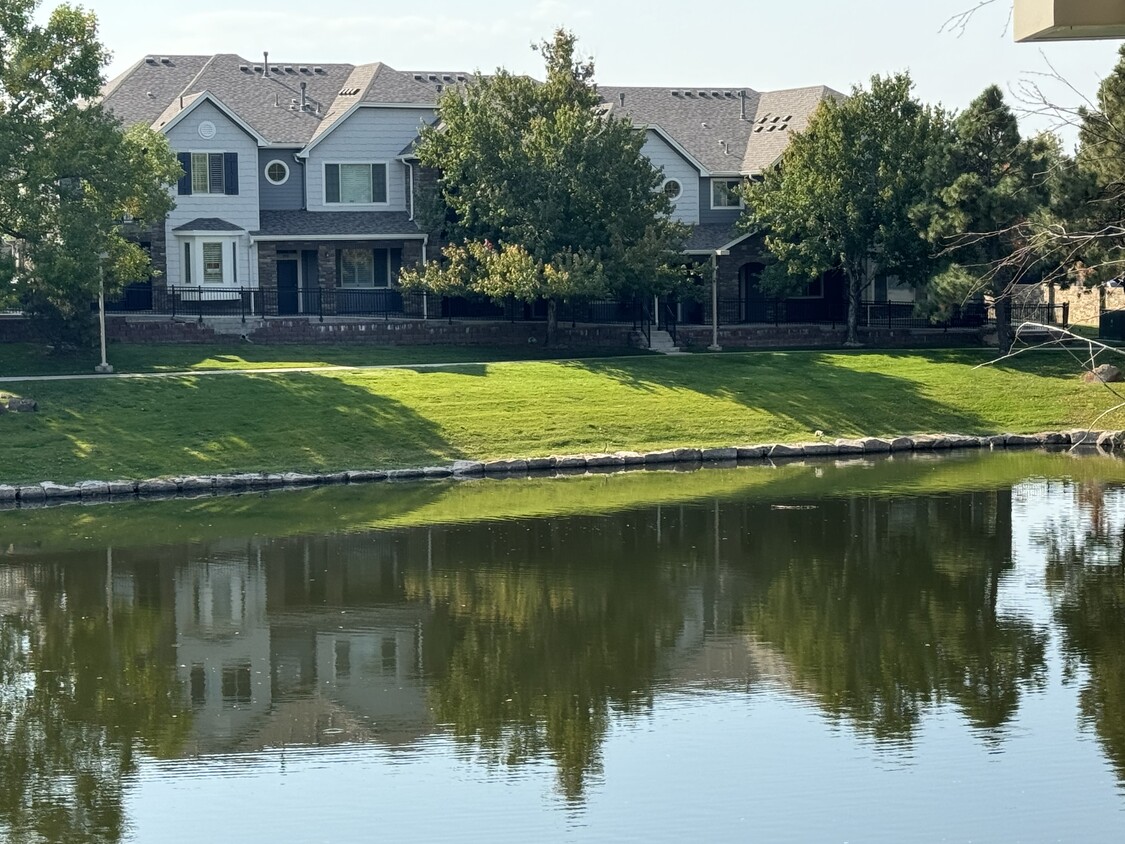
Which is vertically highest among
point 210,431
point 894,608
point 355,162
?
point 355,162

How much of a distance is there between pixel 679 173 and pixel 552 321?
27.3 feet

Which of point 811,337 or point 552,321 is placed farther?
point 811,337

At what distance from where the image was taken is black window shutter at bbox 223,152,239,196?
2120 inches

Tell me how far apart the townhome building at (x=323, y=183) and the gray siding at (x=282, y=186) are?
43mm

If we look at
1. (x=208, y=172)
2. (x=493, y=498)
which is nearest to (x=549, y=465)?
(x=493, y=498)

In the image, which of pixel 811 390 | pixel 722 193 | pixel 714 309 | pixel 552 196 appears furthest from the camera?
pixel 722 193

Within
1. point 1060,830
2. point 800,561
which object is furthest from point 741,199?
point 1060,830

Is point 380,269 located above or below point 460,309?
above

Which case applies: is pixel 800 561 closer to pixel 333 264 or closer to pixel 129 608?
pixel 129 608

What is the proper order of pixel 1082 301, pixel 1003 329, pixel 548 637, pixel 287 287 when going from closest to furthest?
pixel 548 637 < pixel 1003 329 < pixel 287 287 < pixel 1082 301

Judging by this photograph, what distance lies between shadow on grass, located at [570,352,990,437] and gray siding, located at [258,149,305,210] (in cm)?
1366

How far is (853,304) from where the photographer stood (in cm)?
5300

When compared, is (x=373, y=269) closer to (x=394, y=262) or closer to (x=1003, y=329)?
(x=394, y=262)

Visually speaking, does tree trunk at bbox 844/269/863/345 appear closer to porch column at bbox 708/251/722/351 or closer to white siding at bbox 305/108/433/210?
porch column at bbox 708/251/722/351
